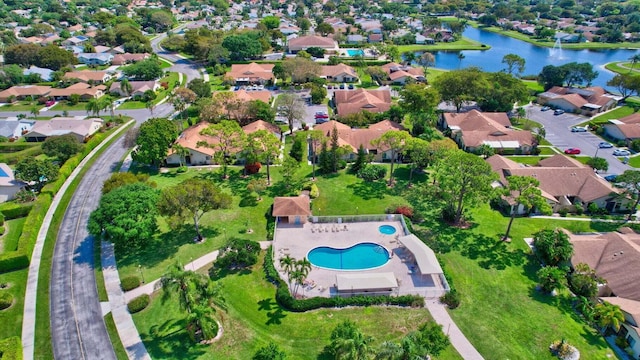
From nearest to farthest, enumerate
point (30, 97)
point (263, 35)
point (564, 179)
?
point (564, 179) → point (30, 97) → point (263, 35)

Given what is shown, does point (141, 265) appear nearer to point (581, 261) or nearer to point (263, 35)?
point (581, 261)

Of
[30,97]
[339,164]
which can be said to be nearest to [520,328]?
[339,164]

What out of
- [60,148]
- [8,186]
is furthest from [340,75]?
[8,186]

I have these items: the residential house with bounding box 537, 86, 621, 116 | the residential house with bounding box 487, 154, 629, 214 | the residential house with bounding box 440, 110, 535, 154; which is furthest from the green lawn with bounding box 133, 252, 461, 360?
the residential house with bounding box 537, 86, 621, 116

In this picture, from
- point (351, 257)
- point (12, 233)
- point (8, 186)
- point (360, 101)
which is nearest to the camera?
point (351, 257)

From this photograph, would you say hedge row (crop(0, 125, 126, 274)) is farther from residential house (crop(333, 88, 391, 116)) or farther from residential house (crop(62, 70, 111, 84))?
residential house (crop(333, 88, 391, 116))

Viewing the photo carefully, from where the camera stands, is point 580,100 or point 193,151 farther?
point 580,100

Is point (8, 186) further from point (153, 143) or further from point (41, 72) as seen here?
point (41, 72)
